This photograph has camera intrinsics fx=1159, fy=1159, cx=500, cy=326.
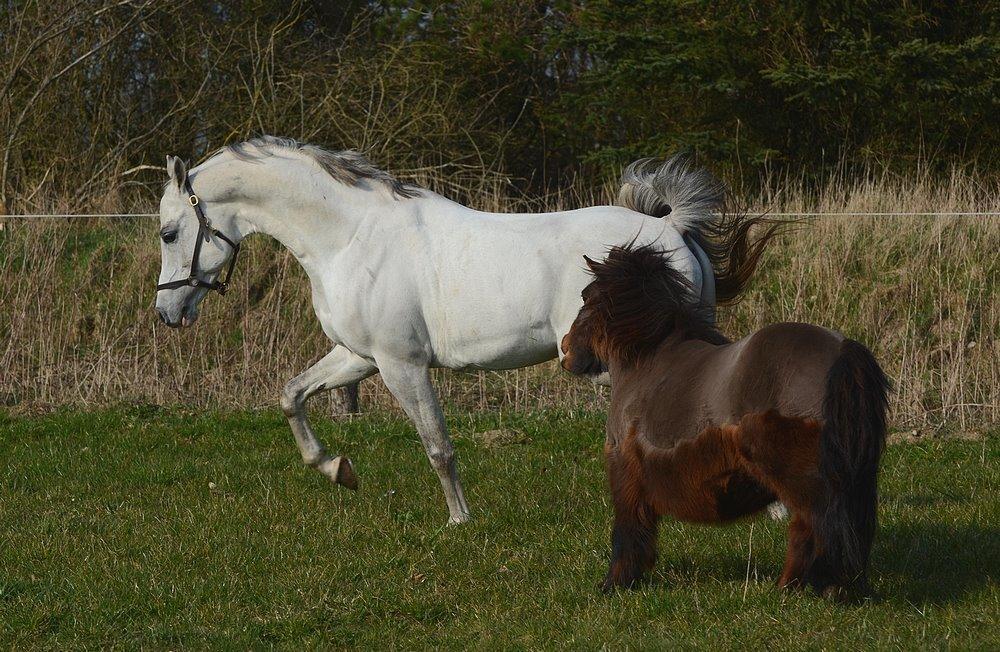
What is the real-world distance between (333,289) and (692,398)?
8.43 ft

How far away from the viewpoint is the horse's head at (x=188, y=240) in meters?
6.63

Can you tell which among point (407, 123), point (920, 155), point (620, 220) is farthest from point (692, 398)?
point (920, 155)

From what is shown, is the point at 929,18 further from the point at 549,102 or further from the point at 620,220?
the point at 620,220

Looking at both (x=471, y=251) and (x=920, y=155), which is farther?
(x=920, y=155)

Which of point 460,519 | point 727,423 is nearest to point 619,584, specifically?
point 727,423

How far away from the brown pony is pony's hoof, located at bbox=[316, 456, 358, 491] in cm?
217

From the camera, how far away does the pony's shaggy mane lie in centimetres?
476

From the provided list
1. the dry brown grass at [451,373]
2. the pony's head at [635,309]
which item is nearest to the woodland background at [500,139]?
the dry brown grass at [451,373]

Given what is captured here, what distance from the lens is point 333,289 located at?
628cm

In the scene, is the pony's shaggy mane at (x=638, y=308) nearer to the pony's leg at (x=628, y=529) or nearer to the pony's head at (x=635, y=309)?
the pony's head at (x=635, y=309)

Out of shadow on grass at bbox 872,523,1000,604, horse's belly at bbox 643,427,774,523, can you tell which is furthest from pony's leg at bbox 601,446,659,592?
shadow on grass at bbox 872,523,1000,604

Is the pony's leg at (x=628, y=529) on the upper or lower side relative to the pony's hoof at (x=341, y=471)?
upper

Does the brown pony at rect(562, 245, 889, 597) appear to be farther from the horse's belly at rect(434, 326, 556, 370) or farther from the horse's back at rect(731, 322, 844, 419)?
the horse's belly at rect(434, 326, 556, 370)

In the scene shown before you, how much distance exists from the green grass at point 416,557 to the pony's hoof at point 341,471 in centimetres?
14
